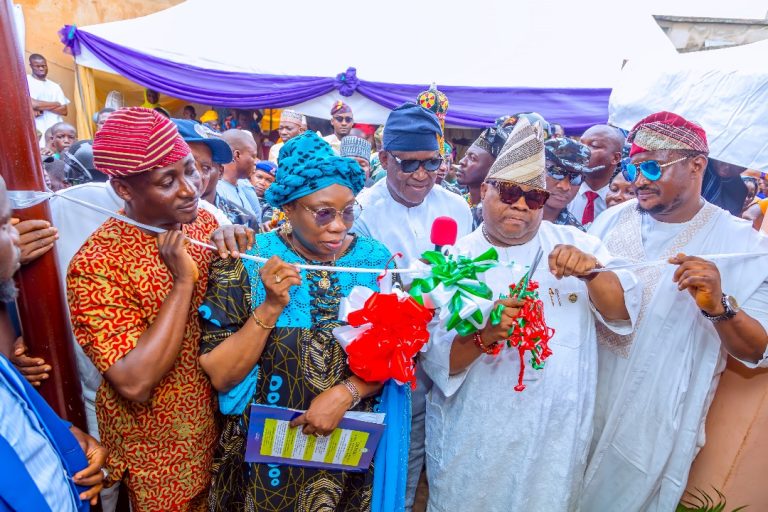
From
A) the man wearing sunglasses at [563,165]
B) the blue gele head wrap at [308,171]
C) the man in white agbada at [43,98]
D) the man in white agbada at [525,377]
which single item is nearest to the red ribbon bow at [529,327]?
the man in white agbada at [525,377]

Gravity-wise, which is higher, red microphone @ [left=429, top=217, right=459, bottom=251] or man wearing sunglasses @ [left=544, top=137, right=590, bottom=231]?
man wearing sunglasses @ [left=544, top=137, right=590, bottom=231]

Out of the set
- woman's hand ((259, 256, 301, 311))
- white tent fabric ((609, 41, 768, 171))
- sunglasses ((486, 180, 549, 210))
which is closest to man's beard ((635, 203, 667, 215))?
white tent fabric ((609, 41, 768, 171))

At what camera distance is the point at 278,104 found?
937 cm

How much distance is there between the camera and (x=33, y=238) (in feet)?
5.99

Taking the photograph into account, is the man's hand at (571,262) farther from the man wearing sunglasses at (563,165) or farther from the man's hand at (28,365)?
the man's hand at (28,365)

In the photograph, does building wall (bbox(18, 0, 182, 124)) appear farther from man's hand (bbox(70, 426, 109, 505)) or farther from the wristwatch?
the wristwatch

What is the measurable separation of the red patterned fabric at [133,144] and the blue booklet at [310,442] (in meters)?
1.01

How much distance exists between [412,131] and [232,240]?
1.59 metres

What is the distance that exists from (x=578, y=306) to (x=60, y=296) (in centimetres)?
228

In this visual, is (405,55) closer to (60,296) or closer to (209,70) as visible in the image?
(209,70)

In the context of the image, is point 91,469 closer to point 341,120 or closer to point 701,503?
point 701,503

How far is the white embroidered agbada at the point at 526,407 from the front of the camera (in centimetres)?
238

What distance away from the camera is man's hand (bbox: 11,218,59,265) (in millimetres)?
1802

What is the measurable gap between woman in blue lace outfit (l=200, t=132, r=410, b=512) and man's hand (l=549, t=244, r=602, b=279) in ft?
2.54
